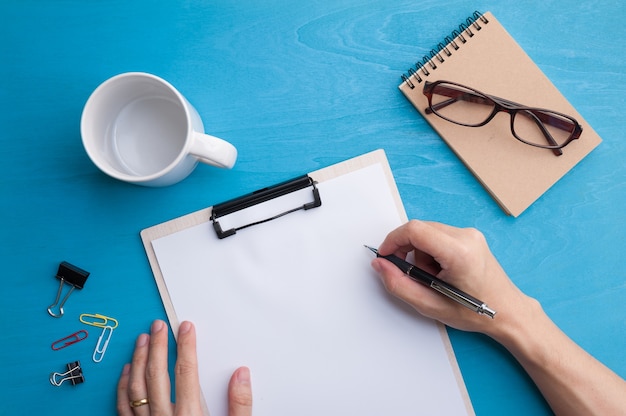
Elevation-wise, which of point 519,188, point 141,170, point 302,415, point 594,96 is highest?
point 141,170

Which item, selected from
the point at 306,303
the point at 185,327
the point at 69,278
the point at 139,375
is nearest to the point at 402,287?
the point at 306,303

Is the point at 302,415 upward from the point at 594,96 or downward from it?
downward

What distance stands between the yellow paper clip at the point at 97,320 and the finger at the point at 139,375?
0.06 meters

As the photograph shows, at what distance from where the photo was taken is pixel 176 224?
0.87 m

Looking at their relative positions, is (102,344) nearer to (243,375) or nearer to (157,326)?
(157,326)

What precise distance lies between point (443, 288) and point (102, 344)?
2.08ft

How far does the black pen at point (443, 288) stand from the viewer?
0.73 meters

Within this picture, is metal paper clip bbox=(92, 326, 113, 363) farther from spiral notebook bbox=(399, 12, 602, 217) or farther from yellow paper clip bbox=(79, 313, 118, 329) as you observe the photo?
spiral notebook bbox=(399, 12, 602, 217)

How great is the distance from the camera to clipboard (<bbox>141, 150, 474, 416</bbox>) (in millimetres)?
859

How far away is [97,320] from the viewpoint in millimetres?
885

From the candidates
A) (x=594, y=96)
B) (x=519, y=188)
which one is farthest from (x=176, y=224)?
(x=594, y=96)

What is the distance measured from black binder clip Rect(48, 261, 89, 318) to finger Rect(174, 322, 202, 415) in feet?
0.68

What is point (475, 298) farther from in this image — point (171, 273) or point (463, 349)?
point (171, 273)

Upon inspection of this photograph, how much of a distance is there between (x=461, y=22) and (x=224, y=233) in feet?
1.96
